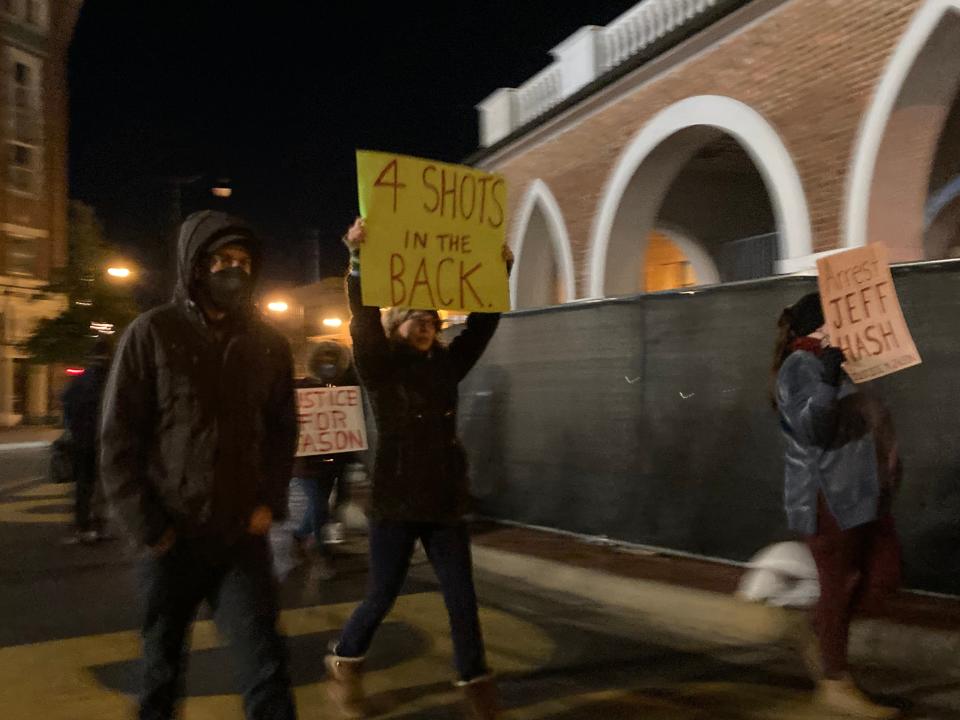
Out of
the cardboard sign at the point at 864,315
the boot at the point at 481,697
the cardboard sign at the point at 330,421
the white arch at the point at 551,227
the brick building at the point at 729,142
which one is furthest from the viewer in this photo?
the white arch at the point at 551,227

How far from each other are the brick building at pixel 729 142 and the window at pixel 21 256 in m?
26.4

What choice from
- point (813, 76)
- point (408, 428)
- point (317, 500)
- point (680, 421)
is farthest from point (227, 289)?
point (813, 76)

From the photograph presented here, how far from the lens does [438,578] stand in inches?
153

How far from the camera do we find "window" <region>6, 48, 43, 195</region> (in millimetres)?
35219

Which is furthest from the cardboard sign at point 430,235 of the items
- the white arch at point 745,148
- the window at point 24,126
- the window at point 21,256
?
the window at point 21,256

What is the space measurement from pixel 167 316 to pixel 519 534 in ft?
18.4

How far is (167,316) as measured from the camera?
2939mm

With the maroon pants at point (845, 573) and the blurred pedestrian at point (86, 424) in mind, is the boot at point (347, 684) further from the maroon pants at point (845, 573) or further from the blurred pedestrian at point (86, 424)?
the blurred pedestrian at point (86, 424)

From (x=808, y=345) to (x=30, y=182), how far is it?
38076 mm

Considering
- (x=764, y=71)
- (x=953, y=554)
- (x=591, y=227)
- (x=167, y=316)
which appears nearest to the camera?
(x=167, y=316)

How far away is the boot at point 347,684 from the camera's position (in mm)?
3959

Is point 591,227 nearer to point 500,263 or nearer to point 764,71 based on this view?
point 764,71

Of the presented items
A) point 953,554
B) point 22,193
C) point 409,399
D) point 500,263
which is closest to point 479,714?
point 409,399

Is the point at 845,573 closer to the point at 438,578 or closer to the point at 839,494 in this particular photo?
the point at 839,494
